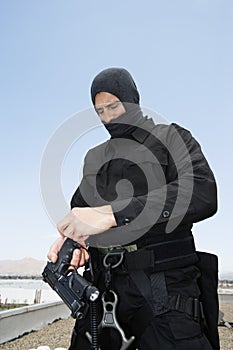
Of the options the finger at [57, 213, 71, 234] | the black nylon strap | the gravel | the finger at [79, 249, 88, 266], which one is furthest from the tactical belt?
the gravel

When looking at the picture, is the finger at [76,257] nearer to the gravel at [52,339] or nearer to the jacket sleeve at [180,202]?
the jacket sleeve at [180,202]

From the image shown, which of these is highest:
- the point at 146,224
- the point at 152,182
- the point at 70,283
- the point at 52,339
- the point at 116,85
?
the point at 116,85

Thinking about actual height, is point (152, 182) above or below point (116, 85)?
below

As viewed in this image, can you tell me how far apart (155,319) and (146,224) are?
305 mm

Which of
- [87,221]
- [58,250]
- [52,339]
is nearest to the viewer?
[87,221]

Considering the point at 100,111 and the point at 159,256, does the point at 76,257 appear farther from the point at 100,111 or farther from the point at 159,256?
the point at 100,111

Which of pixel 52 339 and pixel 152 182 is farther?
pixel 52 339

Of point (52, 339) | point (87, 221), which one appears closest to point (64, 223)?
point (87, 221)

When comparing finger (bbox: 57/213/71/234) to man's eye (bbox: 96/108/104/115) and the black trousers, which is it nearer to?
the black trousers

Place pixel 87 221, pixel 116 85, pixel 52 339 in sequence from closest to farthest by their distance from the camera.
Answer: pixel 87 221, pixel 116 85, pixel 52 339

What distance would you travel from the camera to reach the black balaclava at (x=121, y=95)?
5.54 ft

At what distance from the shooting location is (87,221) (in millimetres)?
1363

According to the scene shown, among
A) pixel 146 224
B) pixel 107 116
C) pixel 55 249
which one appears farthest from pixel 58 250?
pixel 107 116

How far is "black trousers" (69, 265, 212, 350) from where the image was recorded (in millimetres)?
1411
